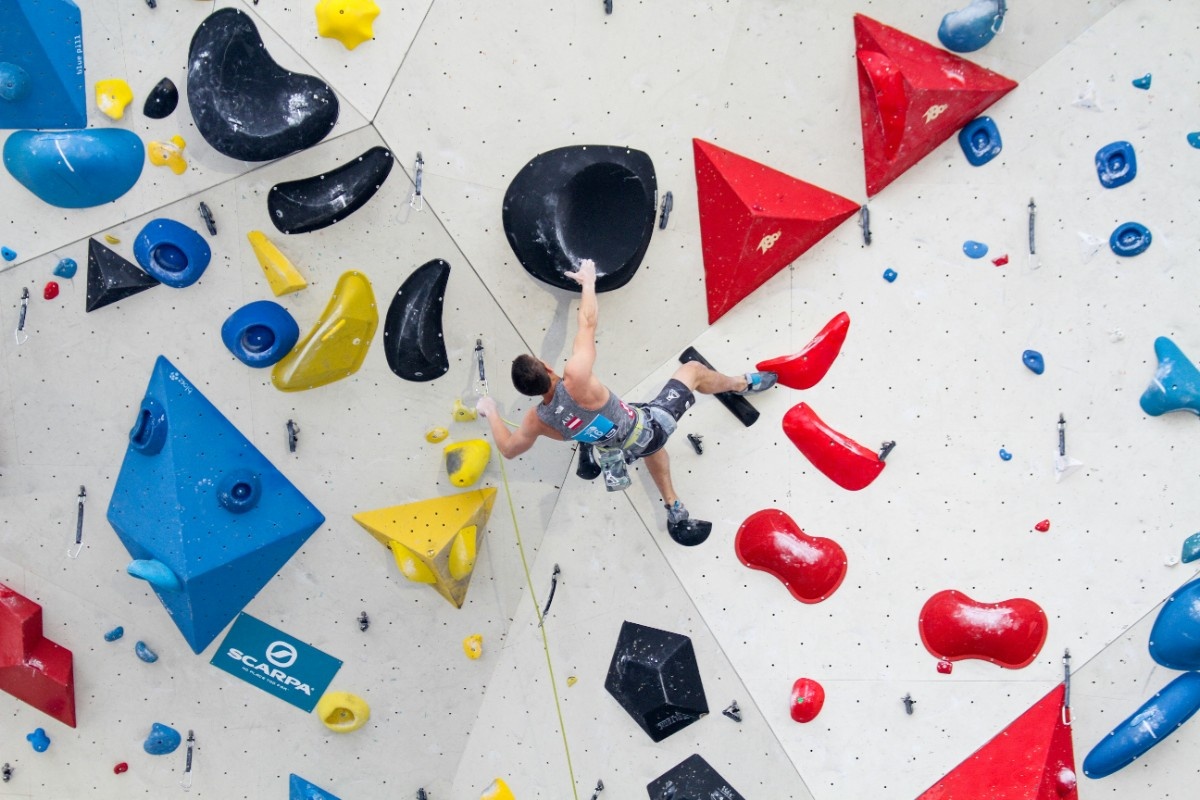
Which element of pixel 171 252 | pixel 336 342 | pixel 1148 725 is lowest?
pixel 1148 725

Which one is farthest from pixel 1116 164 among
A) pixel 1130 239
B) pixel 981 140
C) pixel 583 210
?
pixel 583 210

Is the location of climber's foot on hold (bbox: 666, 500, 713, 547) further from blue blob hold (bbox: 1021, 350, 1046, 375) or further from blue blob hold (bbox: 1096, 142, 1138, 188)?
blue blob hold (bbox: 1096, 142, 1138, 188)

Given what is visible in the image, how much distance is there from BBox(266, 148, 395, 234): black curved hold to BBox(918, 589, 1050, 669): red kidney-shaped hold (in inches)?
114

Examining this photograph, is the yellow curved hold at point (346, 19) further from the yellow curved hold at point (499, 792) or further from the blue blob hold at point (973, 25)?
the yellow curved hold at point (499, 792)

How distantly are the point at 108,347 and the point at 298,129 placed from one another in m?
1.26

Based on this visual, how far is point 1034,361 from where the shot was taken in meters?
4.57

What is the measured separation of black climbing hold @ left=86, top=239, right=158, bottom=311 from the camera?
471 centimetres

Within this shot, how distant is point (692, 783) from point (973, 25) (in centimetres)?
335

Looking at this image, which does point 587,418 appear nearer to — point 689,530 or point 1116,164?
point 689,530

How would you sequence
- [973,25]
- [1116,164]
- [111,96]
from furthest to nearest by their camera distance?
[111,96] → [1116,164] → [973,25]

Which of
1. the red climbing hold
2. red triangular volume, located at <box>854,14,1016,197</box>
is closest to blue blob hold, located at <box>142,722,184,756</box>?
the red climbing hold

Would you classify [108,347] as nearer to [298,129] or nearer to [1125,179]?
[298,129]

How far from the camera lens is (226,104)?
4.51 metres

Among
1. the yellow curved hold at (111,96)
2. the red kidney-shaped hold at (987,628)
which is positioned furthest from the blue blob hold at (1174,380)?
the yellow curved hold at (111,96)
